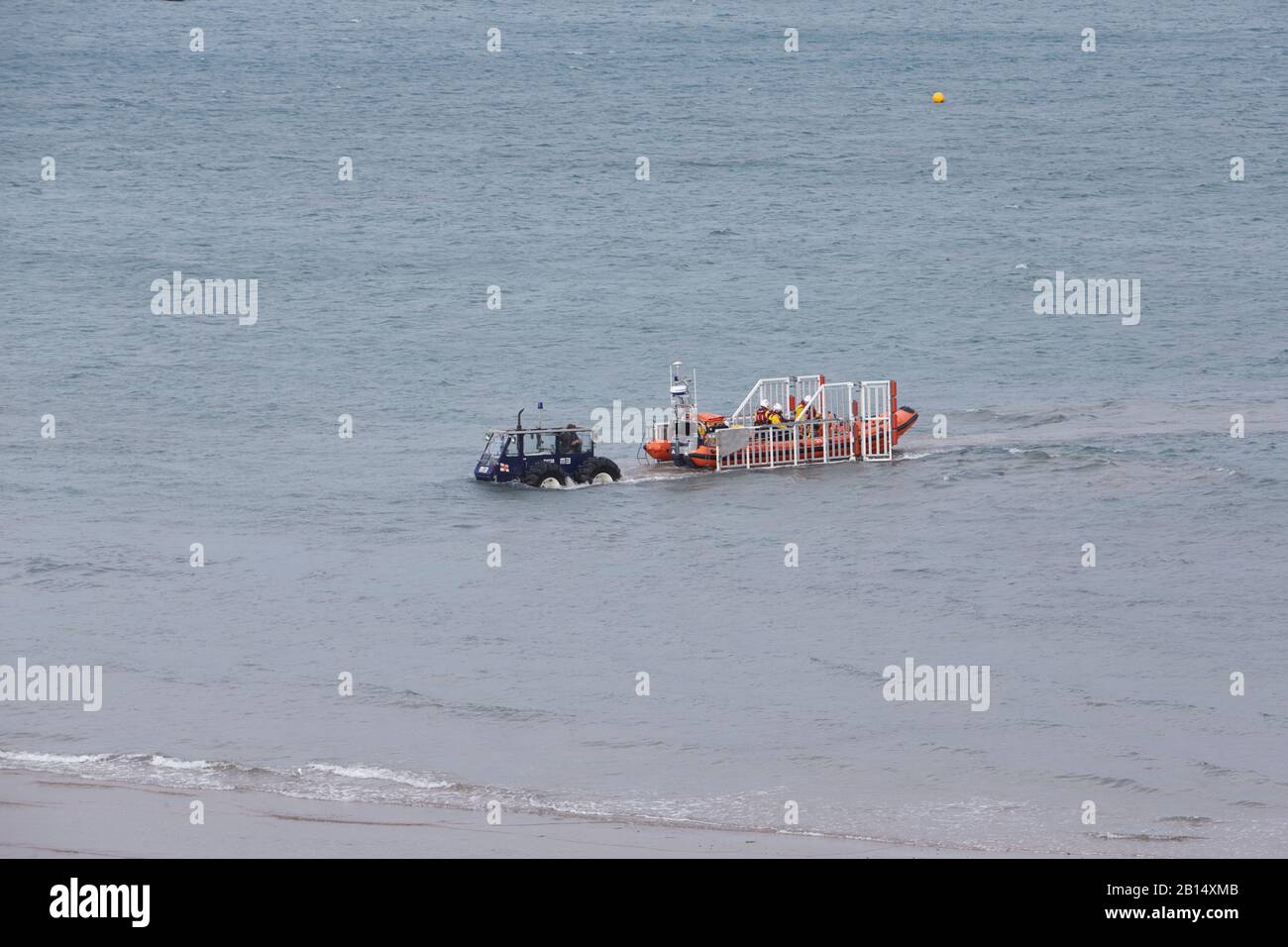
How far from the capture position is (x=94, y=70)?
125 meters

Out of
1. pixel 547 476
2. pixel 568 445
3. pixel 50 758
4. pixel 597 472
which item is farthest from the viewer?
pixel 597 472

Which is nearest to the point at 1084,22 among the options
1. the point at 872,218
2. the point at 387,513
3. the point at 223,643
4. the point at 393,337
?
the point at 872,218

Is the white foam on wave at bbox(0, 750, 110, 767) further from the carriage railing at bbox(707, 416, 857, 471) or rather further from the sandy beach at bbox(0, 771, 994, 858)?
the carriage railing at bbox(707, 416, 857, 471)

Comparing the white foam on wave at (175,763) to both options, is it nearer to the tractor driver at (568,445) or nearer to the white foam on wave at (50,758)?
the white foam on wave at (50,758)

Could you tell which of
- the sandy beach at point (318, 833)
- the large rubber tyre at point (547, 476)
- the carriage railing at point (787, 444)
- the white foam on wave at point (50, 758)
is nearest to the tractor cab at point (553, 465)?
the large rubber tyre at point (547, 476)

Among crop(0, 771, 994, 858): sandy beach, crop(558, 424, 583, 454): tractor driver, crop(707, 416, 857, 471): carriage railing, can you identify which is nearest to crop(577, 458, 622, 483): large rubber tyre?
crop(558, 424, 583, 454): tractor driver

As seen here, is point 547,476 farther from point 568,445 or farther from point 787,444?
point 787,444

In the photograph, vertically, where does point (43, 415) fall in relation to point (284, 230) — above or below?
below

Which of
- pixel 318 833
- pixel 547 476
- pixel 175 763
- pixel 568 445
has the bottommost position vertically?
pixel 318 833

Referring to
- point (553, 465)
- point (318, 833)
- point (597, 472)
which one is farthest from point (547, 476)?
point (318, 833)

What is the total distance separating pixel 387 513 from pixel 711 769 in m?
18.4

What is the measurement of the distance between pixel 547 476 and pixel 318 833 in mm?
21550

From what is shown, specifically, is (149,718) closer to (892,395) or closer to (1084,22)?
(892,395)

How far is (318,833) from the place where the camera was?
797 inches
